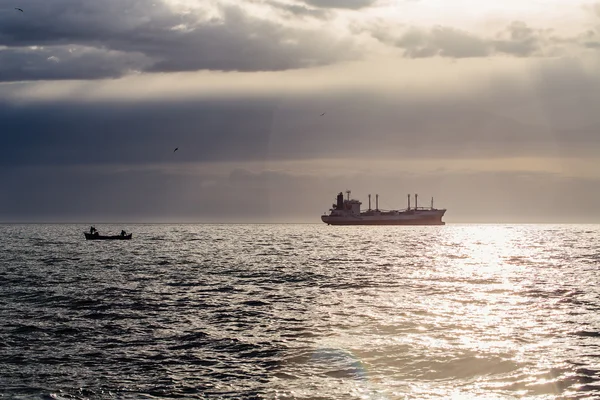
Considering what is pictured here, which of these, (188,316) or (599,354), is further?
(188,316)

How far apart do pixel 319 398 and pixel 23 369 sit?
1084 centimetres

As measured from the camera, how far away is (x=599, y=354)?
25.7 metres

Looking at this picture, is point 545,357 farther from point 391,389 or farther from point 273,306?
point 273,306

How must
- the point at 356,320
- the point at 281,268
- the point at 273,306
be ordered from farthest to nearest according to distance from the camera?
the point at 281,268 → the point at 273,306 → the point at 356,320

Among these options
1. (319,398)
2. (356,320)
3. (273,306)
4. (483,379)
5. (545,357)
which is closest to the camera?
(319,398)

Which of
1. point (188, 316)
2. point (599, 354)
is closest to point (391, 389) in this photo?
point (599, 354)

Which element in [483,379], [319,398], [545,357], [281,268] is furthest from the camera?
[281,268]

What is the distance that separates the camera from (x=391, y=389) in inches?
843

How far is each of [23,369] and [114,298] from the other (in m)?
19.2

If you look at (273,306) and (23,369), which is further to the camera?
(273,306)

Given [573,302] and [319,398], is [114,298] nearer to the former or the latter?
[319,398]

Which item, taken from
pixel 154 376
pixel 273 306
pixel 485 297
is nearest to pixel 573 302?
pixel 485 297

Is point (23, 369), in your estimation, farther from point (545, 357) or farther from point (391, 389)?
point (545, 357)

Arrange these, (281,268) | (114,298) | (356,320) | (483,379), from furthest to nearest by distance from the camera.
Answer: (281,268) < (114,298) < (356,320) < (483,379)
